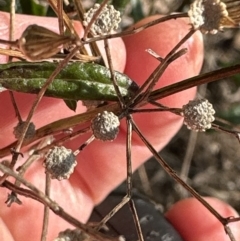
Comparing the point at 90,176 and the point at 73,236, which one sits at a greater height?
the point at 90,176

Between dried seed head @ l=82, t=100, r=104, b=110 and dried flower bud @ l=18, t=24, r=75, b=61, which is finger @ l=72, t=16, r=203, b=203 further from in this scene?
dried flower bud @ l=18, t=24, r=75, b=61

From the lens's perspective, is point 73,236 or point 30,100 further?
point 30,100

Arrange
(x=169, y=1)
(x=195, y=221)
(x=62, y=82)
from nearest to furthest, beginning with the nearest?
(x=62, y=82)
(x=195, y=221)
(x=169, y=1)

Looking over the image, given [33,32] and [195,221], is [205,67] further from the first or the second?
[33,32]

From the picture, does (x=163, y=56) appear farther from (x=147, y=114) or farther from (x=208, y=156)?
(x=208, y=156)

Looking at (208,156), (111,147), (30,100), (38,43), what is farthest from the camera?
(208,156)

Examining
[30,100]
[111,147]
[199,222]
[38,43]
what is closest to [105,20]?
[38,43]

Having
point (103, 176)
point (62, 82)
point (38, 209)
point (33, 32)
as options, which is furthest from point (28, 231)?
point (33, 32)
